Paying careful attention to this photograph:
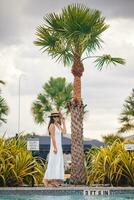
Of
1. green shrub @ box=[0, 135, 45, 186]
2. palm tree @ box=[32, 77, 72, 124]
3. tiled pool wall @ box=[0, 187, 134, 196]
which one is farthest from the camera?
palm tree @ box=[32, 77, 72, 124]

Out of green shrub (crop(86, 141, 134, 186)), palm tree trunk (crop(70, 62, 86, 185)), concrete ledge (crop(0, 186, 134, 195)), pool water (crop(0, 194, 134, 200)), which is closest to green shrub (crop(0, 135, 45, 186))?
concrete ledge (crop(0, 186, 134, 195))

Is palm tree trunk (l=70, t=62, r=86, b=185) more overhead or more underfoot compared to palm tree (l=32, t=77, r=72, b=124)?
more underfoot

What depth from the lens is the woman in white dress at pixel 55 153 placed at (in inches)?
506

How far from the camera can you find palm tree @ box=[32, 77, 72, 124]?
39844mm

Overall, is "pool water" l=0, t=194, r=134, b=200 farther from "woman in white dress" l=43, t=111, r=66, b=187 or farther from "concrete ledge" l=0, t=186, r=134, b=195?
"woman in white dress" l=43, t=111, r=66, b=187

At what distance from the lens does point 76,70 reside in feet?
54.9

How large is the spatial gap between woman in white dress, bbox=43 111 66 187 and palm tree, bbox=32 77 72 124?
2614 cm

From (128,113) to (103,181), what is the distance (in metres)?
20.9

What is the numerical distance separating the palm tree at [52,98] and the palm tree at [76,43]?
876 inches

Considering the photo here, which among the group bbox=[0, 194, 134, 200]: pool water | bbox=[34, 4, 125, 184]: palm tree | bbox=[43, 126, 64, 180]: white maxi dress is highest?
bbox=[34, 4, 125, 184]: palm tree

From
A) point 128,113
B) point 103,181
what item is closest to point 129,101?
point 128,113

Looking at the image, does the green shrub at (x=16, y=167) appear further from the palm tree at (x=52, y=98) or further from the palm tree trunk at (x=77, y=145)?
the palm tree at (x=52, y=98)

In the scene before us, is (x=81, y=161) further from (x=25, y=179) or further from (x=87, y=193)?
(x=87, y=193)

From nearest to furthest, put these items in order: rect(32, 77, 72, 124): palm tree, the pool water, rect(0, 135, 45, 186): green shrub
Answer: the pool water < rect(0, 135, 45, 186): green shrub < rect(32, 77, 72, 124): palm tree
